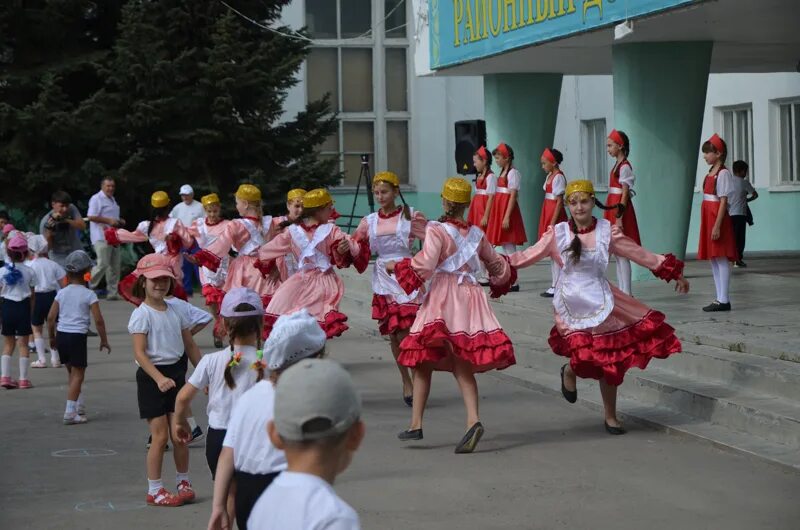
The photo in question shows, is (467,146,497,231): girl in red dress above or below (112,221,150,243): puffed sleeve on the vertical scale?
above

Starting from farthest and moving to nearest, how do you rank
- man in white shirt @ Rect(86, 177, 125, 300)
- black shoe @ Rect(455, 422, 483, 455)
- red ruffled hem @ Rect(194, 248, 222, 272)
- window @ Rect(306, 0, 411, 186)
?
1. window @ Rect(306, 0, 411, 186)
2. man in white shirt @ Rect(86, 177, 125, 300)
3. red ruffled hem @ Rect(194, 248, 222, 272)
4. black shoe @ Rect(455, 422, 483, 455)

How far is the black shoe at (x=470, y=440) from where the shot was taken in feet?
31.7

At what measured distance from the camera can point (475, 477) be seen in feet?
29.3

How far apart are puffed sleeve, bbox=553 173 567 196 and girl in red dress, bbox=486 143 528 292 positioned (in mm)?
819

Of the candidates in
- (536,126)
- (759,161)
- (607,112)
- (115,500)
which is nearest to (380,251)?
(115,500)

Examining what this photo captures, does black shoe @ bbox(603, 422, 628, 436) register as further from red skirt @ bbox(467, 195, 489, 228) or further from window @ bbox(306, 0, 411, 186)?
window @ bbox(306, 0, 411, 186)

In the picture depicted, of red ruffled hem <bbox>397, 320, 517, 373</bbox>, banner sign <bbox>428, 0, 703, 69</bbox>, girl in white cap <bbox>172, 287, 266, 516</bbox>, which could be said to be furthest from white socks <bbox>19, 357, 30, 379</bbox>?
banner sign <bbox>428, 0, 703, 69</bbox>

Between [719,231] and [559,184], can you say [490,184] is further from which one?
[719,231]

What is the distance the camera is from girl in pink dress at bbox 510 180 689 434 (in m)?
10.0

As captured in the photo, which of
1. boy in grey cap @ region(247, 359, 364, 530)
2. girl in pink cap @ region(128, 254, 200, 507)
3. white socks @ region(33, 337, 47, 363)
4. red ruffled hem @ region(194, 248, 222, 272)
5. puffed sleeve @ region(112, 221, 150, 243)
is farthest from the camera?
puffed sleeve @ region(112, 221, 150, 243)

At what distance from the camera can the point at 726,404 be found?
33.0 ft

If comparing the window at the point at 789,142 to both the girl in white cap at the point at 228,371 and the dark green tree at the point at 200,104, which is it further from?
the girl in white cap at the point at 228,371

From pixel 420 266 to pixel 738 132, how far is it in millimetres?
18314

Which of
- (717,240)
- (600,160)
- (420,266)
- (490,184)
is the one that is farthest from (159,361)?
(600,160)
